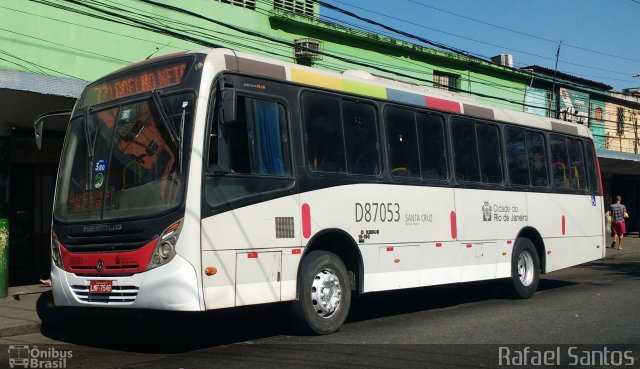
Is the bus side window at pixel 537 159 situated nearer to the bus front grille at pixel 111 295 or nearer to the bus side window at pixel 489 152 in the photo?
the bus side window at pixel 489 152

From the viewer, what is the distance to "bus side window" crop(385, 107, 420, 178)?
10.2 meters

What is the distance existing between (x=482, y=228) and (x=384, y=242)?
2674 millimetres

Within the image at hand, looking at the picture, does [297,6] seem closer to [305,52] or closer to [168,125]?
[305,52]

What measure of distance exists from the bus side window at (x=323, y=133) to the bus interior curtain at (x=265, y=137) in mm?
521

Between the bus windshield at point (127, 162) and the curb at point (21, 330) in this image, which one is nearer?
the bus windshield at point (127, 162)

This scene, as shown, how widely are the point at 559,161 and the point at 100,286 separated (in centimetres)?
957

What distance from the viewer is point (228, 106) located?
769cm

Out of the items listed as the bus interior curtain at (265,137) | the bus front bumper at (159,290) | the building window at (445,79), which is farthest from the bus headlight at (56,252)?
the building window at (445,79)

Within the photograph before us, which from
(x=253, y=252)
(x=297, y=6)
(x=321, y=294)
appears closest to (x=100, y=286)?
(x=253, y=252)

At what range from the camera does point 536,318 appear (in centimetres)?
1012

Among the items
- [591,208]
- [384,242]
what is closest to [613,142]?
[591,208]

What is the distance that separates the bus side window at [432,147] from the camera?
10.8 metres

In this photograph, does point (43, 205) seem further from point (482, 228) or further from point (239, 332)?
point (482, 228)

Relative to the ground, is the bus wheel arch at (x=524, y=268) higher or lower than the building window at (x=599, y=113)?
lower
